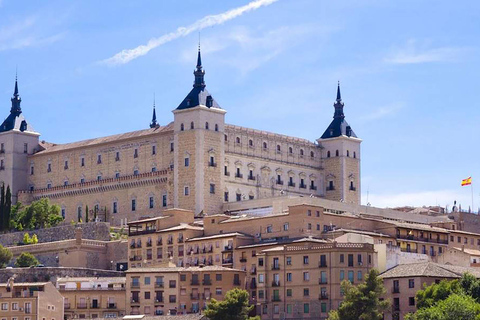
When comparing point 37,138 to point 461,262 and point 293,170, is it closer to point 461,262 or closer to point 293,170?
point 293,170

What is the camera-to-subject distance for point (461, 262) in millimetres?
108938

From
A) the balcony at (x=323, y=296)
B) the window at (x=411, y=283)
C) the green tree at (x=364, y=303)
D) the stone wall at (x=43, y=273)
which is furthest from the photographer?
the stone wall at (x=43, y=273)

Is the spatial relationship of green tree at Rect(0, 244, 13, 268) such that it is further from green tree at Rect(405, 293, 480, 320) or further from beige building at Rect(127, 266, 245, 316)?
green tree at Rect(405, 293, 480, 320)

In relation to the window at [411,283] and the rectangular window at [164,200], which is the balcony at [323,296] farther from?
the rectangular window at [164,200]

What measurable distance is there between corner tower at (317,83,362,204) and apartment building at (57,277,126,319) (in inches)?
1656

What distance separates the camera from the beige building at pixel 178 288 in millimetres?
97562

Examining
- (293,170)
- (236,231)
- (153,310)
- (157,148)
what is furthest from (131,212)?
(153,310)

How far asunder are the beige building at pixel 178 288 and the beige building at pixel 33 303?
5.30 metres

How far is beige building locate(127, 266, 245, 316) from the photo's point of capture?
320 ft

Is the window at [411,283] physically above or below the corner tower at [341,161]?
below

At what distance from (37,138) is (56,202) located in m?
9.98

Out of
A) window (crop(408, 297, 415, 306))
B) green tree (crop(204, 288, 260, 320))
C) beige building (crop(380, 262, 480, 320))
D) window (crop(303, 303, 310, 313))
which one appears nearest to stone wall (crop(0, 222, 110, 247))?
window (crop(303, 303, 310, 313))

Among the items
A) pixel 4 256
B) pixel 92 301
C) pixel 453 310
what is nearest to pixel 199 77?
pixel 4 256

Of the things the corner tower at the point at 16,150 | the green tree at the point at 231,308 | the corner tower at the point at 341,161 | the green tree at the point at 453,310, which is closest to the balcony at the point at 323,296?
the green tree at the point at 231,308
